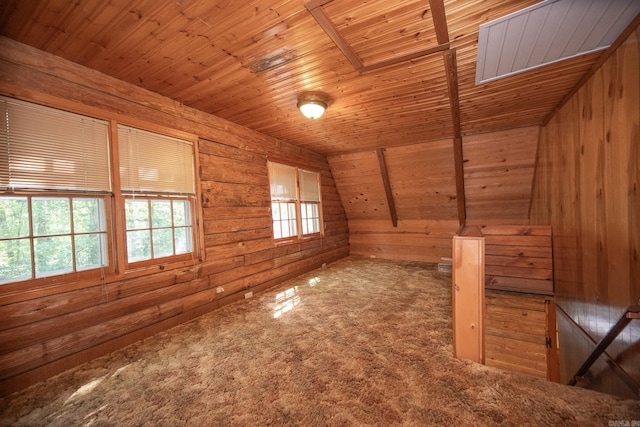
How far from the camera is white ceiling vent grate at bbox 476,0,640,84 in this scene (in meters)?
1.54

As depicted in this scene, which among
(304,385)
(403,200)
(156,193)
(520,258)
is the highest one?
(156,193)

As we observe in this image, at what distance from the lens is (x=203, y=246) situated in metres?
2.83

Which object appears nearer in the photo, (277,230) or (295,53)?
(295,53)

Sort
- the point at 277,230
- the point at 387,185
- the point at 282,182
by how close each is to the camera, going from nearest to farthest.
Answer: the point at 277,230 → the point at 282,182 → the point at 387,185

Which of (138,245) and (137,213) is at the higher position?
(137,213)

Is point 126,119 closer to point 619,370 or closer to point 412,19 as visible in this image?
point 412,19

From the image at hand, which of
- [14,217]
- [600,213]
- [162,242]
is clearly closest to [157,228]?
[162,242]

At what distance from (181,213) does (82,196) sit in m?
0.84

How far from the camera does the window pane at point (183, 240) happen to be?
8.88 ft

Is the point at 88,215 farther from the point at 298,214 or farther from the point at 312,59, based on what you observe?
the point at 298,214

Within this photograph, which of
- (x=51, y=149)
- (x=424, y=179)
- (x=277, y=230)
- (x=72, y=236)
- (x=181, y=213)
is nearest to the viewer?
(x=51, y=149)

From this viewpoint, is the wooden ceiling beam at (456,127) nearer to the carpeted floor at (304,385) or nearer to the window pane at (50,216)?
the carpeted floor at (304,385)

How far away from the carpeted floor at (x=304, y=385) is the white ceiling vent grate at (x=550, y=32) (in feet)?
7.68

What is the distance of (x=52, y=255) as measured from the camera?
1879 mm
